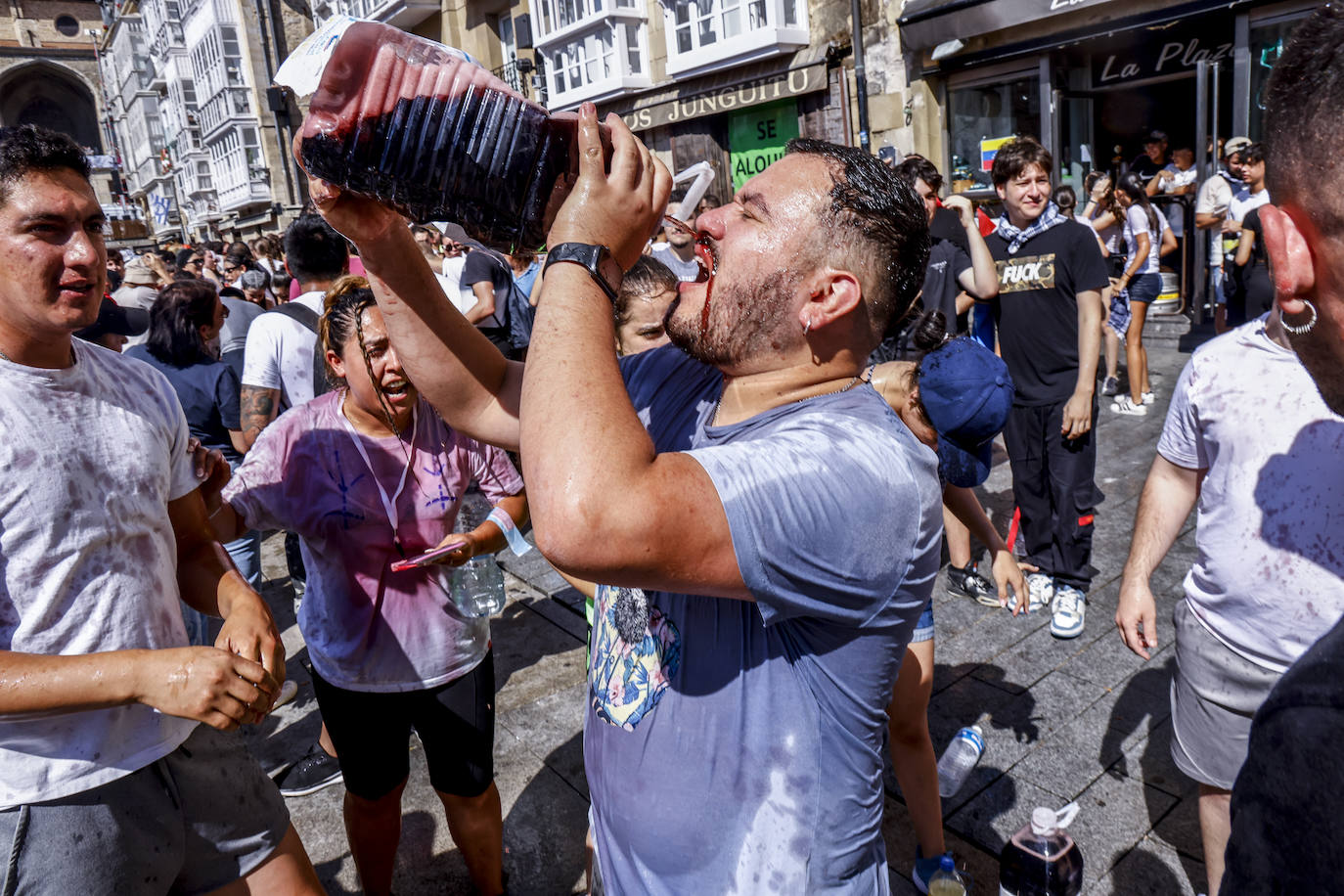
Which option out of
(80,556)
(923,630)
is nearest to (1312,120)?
(923,630)

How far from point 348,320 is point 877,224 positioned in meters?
1.82

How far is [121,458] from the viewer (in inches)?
77.5

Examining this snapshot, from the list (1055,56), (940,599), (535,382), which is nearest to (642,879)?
(535,382)

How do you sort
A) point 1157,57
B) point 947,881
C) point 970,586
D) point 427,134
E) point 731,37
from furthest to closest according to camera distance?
point 731,37 < point 1157,57 < point 970,586 < point 947,881 < point 427,134

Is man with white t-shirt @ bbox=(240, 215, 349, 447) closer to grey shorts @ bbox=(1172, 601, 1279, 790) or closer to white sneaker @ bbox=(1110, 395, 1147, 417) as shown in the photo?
grey shorts @ bbox=(1172, 601, 1279, 790)

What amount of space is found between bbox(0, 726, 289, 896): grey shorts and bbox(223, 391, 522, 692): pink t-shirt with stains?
1.57 ft

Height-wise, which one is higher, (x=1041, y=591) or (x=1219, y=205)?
(x=1219, y=205)

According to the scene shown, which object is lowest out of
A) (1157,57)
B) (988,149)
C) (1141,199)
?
(1141,199)

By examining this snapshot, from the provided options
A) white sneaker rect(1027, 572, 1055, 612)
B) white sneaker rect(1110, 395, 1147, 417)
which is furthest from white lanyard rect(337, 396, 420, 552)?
white sneaker rect(1110, 395, 1147, 417)

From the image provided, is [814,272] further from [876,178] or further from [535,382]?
[535,382]

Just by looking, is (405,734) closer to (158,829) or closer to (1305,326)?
(158,829)

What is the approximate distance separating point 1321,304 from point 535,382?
931 millimetres

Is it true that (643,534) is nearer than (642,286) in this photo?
Yes

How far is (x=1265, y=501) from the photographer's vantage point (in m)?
2.13
